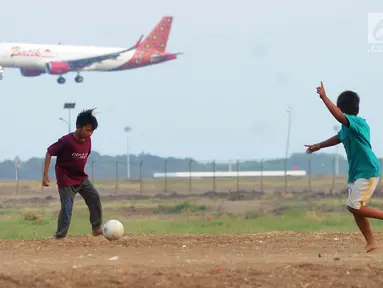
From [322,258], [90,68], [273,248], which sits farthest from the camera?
[90,68]

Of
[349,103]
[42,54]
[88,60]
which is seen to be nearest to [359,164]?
[349,103]

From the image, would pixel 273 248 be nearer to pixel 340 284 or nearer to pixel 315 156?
pixel 340 284

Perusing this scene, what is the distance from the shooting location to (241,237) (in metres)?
12.5

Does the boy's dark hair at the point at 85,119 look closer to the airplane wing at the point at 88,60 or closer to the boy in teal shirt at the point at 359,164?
the boy in teal shirt at the point at 359,164

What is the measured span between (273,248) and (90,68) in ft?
235

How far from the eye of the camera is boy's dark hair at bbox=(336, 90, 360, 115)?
10430mm

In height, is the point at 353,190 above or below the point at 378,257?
above

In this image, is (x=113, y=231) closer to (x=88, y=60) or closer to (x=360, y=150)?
(x=360, y=150)

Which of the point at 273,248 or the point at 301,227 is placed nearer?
the point at 273,248

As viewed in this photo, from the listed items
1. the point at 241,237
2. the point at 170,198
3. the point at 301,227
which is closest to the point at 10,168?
the point at 170,198

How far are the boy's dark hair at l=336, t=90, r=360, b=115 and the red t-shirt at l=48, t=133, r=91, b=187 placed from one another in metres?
3.18

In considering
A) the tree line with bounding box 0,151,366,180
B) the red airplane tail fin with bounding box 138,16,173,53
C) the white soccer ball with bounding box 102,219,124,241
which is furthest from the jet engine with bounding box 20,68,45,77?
the white soccer ball with bounding box 102,219,124,241

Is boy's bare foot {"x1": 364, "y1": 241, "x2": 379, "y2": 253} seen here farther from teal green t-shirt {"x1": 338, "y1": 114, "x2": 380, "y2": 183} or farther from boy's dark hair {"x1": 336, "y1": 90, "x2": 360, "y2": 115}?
boy's dark hair {"x1": 336, "y1": 90, "x2": 360, "y2": 115}

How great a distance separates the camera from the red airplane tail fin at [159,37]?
89062 mm
